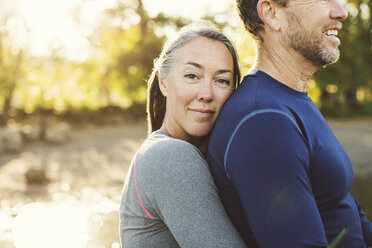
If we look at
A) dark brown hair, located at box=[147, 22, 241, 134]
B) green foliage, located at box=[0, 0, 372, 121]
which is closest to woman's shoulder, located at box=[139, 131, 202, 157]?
dark brown hair, located at box=[147, 22, 241, 134]

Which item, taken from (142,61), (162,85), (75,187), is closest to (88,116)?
(142,61)

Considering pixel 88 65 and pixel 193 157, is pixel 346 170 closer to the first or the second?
pixel 193 157

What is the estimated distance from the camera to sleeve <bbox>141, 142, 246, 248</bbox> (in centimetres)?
129

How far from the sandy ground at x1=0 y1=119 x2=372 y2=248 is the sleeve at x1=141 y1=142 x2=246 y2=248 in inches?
103

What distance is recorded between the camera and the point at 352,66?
22562 mm

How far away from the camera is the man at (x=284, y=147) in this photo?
1191 millimetres

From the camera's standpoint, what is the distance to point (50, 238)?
14.7 feet

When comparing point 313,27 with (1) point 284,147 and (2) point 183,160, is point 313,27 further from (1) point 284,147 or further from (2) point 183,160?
(2) point 183,160

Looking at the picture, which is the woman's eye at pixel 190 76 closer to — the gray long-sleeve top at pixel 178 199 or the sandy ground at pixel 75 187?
the gray long-sleeve top at pixel 178 199

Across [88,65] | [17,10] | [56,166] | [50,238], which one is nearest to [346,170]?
[50,238]

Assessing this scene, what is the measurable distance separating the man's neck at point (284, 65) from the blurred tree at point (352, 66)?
20.8 m

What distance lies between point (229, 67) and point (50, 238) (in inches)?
143

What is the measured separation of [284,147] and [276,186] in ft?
0.40

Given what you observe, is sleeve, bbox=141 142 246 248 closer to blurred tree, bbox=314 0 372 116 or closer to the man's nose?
the man's nose
